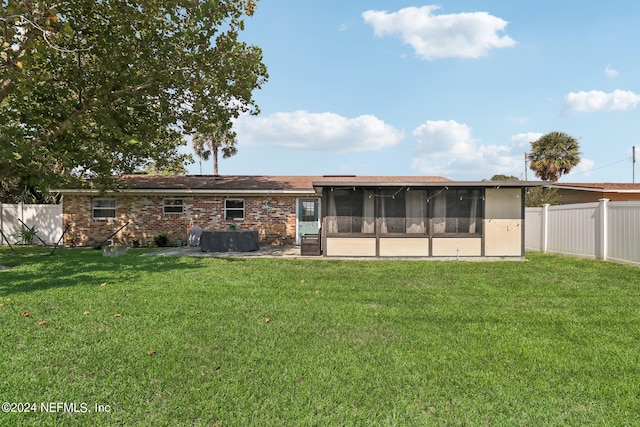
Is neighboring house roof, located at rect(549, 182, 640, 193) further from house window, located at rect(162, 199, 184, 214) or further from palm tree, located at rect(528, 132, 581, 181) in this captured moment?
house window, located at rect(162, 199, 184, 214)

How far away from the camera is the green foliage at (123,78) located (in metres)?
8.71

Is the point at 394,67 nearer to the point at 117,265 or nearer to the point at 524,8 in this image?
the point at 524,8

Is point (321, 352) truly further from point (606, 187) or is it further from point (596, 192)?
point (606, 187)

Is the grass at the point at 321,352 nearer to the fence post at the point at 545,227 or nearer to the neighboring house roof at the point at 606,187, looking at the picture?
the fence post at the point at 545,227

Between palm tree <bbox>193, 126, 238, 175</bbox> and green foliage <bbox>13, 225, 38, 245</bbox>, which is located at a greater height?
palm tree <bbox>193, 126, 238, 175</bbox>

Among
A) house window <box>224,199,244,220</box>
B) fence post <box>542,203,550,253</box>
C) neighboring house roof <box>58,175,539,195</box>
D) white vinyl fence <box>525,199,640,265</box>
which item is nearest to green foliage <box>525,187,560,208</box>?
white vinyl fence <box>525,199,640,265</box>

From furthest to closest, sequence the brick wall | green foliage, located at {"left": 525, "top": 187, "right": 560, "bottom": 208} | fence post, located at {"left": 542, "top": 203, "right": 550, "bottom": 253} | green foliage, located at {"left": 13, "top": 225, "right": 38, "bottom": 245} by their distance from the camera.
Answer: green foliage, located at {"left": 525, "top": 187, "right": 560, "bottom": 208}, the brick wall, green foliage, located at {"left": 13, "top": 225, "right": 38, "bottom": 245}, fence post, located at {"left": 542, "top": 203, "right": 550, "bottom": 253}

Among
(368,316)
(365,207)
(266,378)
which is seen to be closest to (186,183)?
(365,207)

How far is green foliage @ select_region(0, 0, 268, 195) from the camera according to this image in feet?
A: 28.6

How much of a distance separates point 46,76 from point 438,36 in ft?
38.1

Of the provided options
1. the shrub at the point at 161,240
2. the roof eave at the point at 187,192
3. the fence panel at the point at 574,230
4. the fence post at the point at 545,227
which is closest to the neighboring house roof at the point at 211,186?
the roof eave at the point at 187,192

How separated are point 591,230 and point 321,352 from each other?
10.6m

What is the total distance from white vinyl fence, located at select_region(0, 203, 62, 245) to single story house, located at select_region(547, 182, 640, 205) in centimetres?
2379

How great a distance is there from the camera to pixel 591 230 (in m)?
10.4
